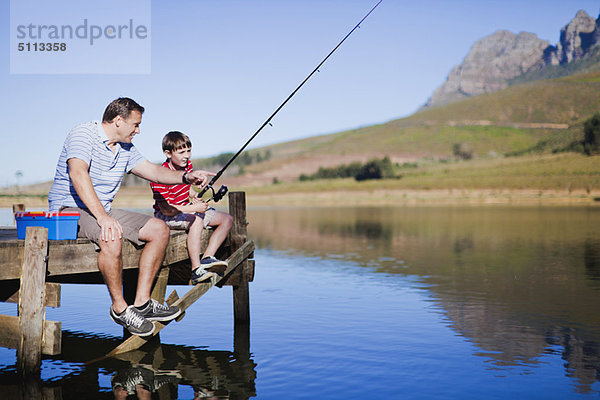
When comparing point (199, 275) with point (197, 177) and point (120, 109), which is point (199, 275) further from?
point (120, 109)

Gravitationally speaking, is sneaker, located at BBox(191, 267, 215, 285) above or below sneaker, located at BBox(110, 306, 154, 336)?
above

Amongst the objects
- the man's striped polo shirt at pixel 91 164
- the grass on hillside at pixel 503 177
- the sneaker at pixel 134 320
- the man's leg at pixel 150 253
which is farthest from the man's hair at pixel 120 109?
the grass on hillside at pixel 503 177

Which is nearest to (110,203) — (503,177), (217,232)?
(217,232)

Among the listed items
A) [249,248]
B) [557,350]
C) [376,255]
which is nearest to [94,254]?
[249,248]

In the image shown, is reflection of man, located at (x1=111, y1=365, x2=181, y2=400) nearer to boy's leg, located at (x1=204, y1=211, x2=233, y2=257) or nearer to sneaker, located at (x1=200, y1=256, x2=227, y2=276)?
sneaker, located at (x1=200, y1=256, x2=227, y2=276)

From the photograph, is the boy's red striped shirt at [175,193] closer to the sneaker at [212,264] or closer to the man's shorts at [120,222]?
the sneaker at [212,264]

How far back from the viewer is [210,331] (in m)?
9.49

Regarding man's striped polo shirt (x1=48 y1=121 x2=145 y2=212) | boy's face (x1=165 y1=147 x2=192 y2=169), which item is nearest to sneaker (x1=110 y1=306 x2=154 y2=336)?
man's striped polo shirt (x1=48 y1=121 x2=145 y2=212)

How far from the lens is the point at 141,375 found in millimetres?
7266

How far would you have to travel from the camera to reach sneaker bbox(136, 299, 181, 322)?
6863mm

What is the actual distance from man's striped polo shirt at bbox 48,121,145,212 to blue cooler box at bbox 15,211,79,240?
0.22m

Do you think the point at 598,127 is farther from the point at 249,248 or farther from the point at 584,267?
the point at 249,248

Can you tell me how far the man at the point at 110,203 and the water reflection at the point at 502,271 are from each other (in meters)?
3.71

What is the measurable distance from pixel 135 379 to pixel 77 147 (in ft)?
8.12
